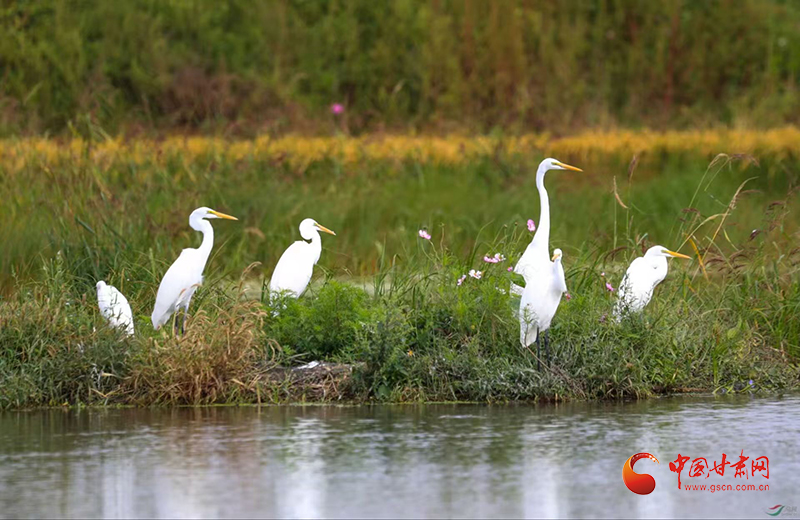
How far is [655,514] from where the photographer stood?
5.61m

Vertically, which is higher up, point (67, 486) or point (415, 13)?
point (415, 13)

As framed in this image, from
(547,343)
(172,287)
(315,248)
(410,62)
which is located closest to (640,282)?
(547,343)

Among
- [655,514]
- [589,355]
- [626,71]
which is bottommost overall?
[655,514]

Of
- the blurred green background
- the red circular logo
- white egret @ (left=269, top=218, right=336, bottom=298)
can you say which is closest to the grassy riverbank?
white egret @ (left=269, top=218, right=336, bottom=298)

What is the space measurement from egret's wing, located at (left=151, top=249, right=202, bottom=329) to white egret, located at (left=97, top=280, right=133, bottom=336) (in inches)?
12.6

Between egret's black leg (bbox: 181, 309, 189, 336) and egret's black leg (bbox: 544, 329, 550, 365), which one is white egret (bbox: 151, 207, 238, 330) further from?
egret's black leg (bbox: 544, 329, 550, 365)

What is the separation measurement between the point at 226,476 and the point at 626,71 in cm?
2071

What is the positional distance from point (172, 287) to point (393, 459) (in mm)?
2868

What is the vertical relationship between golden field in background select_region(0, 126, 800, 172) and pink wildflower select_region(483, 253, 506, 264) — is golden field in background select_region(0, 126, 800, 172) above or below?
above

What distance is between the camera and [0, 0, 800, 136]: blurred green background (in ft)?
70.8

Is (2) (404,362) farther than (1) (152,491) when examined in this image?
Yes

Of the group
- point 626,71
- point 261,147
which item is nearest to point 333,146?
point 261,147

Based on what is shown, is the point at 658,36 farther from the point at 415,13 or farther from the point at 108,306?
the point at 108,306

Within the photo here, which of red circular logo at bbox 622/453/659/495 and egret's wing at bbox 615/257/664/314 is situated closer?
red circular logo at bbox 622/453/659/495
